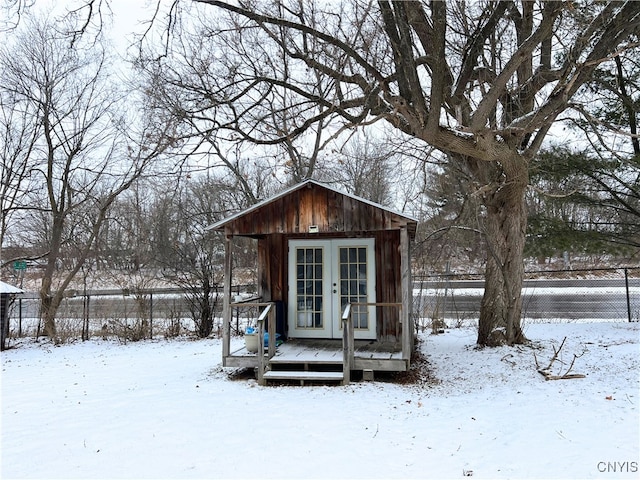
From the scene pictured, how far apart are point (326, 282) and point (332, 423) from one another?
3.91 m

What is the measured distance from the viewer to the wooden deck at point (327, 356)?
6918 millimetres

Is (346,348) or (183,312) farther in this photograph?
(183,312)

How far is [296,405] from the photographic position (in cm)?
574

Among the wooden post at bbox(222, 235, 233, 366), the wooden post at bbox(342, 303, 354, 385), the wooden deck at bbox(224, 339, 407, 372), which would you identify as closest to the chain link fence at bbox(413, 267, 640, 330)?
the wooden deck at bbox(224, 339, 407, 372)

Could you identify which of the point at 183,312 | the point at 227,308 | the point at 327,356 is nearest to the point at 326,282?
the point at 327,356

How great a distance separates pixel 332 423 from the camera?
504 cm

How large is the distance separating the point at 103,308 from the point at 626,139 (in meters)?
14.2

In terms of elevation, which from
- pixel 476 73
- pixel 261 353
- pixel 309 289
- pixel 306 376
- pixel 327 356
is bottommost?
pixel 306 376

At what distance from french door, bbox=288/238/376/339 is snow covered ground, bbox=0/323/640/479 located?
178 cm

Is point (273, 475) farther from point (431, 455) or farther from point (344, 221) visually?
point (344, 221)

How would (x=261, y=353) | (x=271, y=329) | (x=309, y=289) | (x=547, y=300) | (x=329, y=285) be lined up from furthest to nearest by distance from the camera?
1. (x=547, y=300)
2. (x=309, y=289)
3. (x=329, y=285)
4. (x=271, y=329)
5. (x=261, y=353)

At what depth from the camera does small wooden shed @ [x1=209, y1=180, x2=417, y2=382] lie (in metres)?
7.11

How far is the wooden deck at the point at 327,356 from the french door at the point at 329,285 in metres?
0.44

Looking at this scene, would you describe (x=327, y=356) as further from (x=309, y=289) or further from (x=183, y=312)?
(x=183, y=312)
